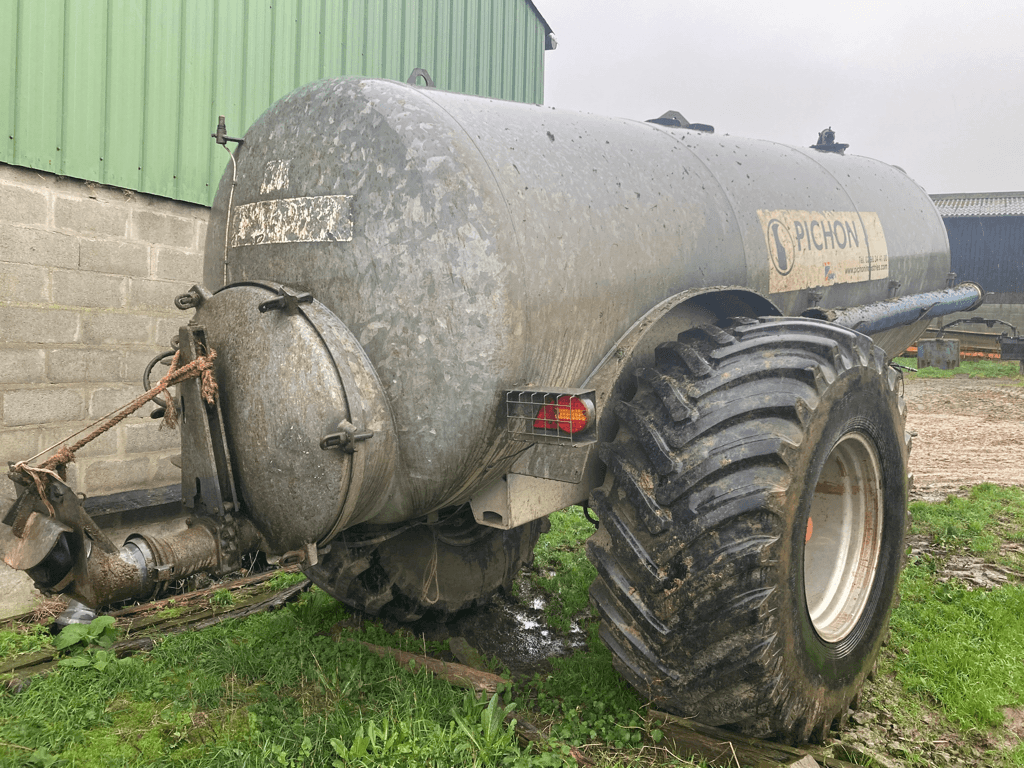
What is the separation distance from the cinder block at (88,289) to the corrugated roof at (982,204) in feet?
72.5

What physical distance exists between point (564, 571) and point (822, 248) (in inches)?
88.0

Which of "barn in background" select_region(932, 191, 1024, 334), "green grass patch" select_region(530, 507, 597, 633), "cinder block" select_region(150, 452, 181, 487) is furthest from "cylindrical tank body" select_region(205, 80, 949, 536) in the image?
"barn in background" select_region(932, 191, 1024, 334)

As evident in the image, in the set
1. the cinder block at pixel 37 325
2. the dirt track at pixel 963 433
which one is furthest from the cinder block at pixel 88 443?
the dirt track at pixel 963 433

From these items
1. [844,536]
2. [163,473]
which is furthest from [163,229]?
[844,536]

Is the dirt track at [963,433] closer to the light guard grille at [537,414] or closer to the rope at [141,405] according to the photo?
the light guard grille at [537,414]

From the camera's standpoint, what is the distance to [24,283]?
409 cm

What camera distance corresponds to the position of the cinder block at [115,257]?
4.37 meters

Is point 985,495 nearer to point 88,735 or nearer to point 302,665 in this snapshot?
point 302,665

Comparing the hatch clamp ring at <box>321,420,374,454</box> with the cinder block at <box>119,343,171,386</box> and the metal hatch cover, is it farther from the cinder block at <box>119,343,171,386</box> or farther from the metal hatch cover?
the cinder block at <box>119,343,171,386</box>

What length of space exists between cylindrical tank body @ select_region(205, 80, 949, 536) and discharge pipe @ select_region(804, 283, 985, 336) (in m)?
1.15

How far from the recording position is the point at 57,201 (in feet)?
13.8

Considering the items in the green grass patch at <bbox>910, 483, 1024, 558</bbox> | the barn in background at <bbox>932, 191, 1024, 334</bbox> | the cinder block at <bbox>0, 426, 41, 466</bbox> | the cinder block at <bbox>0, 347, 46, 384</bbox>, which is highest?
the barn in background at <bbox>932, 191, 1024, 334</bbox>

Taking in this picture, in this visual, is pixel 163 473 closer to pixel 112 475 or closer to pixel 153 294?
pixel 112 475

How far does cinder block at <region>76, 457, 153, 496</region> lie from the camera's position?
445cm
